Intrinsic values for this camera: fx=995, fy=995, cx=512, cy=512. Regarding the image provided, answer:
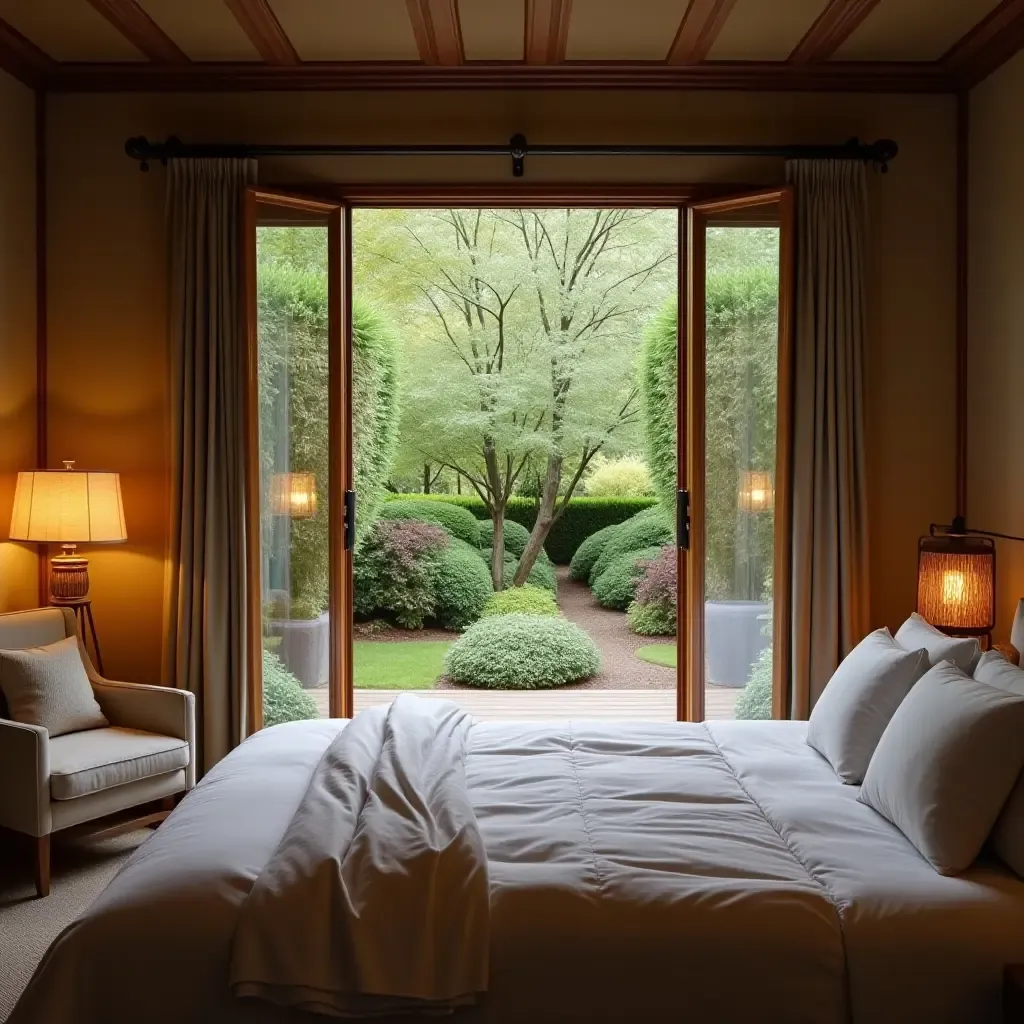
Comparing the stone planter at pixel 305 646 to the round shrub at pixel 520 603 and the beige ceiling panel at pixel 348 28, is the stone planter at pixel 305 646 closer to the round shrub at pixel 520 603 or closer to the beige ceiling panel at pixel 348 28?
the beige ceiling panel at pixel 348 28

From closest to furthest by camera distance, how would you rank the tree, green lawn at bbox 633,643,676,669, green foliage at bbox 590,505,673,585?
green lawn at bbox 633,643,676,669 < the tree < green foliage at bbox 590,505,673,585

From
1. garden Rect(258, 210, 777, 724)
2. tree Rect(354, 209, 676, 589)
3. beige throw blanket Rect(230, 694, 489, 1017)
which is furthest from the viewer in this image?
tree Rect(354, 209, 676, 589)

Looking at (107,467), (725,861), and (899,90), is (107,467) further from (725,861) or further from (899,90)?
(899,90)

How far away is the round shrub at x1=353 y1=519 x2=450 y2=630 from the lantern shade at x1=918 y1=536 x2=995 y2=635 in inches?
258

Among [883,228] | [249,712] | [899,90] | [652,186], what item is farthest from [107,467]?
[899,90]

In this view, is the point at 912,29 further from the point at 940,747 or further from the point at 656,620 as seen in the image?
the point at 656,620

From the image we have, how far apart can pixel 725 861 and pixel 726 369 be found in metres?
2.73

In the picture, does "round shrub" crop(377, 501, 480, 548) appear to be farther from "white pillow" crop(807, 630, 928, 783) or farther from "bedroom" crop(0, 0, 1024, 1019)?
"white pillow" crop(807, 630, 928, 783)

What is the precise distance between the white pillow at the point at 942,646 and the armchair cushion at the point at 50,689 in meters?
3.02

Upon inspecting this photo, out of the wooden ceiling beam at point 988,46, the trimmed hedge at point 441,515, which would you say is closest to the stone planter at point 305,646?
the wooden ceiling beam at point 988,46

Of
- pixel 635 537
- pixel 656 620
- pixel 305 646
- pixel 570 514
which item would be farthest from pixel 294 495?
pixel 570 514

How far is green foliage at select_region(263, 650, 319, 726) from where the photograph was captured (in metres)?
4.48

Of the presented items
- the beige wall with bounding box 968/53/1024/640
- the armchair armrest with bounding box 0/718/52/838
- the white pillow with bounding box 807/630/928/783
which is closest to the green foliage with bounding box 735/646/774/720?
the beige wall with bounding box 968/53/1024/640

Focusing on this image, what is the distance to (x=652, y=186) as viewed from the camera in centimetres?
443
